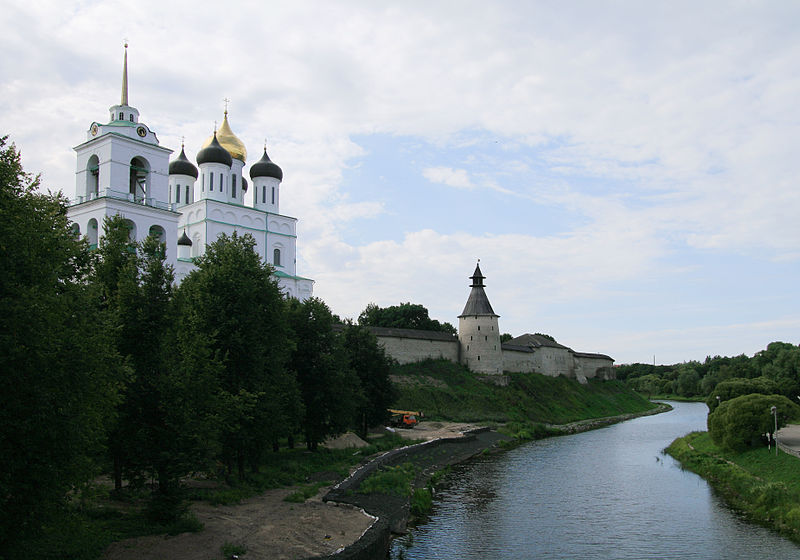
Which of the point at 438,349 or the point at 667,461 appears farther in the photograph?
the point at 438,349

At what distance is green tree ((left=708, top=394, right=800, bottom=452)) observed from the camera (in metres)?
24.0

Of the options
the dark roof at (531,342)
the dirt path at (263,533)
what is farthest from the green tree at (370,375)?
the dark roof at (531,342)

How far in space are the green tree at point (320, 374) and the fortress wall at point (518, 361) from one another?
103 feet

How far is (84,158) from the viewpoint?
31.9 meters

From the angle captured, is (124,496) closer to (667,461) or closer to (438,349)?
(667,461)

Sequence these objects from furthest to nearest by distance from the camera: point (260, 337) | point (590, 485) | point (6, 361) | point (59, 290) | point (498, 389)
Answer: point (498, 389)
point (590, 485)
point (260, 337)
point (59, 290)
point (6, 361)

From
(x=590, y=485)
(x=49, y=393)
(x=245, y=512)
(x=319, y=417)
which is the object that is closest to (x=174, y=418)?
(x=245, y=512)

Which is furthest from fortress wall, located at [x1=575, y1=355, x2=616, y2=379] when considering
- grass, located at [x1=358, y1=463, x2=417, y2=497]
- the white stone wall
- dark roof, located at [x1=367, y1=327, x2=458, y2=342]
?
grass, located at [x1=358, y1=463, x2=417, y2=497]

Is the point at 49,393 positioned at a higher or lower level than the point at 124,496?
higher

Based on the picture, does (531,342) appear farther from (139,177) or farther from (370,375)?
(139,177)

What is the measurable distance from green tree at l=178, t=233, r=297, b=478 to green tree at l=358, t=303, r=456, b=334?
4703cm

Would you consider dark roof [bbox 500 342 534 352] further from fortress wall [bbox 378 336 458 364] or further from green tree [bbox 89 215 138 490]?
green tree [bbox 89 215 138 490]

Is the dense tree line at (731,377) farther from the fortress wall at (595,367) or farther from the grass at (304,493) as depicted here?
the grass at (304,493)

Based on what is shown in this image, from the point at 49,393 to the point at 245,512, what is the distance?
7084 millimetres
